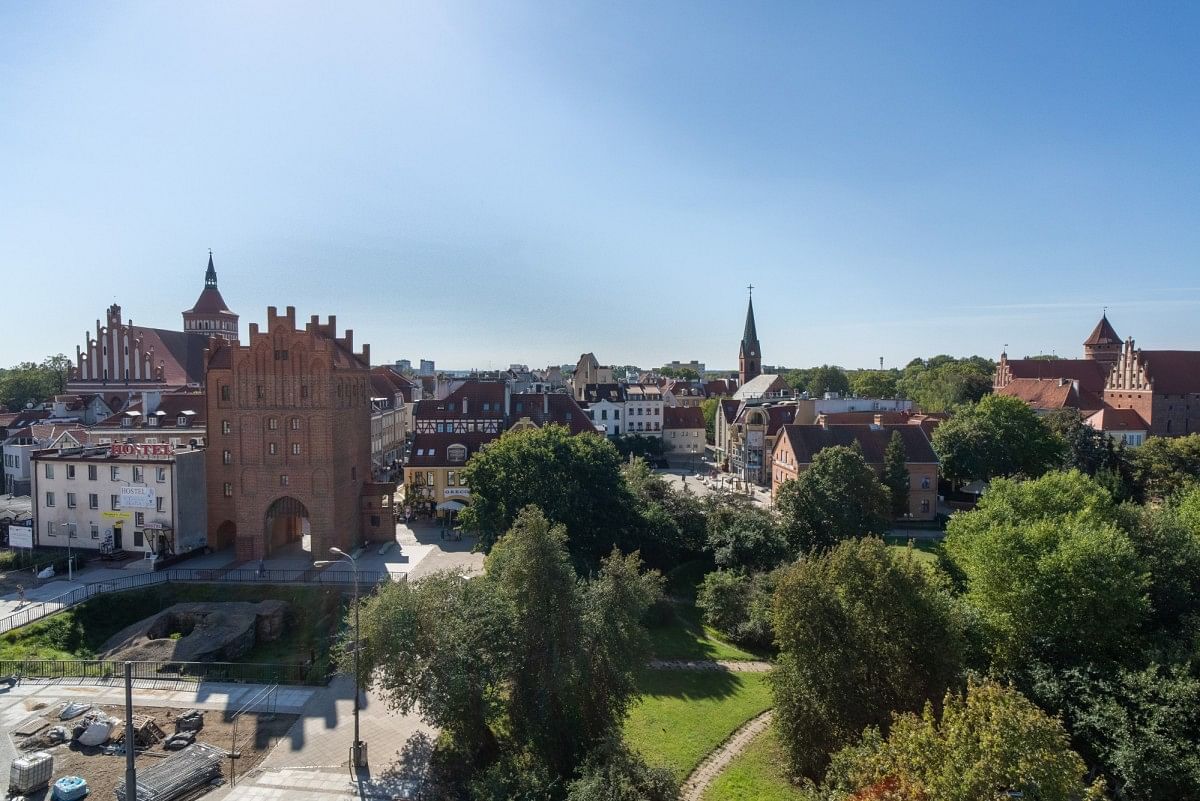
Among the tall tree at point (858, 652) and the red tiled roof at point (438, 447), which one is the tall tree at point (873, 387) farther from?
the tall tree at point (858, 652)

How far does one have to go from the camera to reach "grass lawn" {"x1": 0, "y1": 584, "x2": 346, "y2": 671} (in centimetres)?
3137

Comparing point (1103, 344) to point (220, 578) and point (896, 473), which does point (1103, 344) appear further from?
point (220, 578)

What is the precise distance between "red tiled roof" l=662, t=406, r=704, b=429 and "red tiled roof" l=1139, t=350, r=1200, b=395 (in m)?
51.8

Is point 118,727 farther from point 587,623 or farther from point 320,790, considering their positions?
point 587,623

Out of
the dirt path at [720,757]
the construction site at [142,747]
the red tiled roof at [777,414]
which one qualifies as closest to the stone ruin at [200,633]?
the construction site at [142,747]

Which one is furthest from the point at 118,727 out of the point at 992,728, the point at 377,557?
the point at 992,728

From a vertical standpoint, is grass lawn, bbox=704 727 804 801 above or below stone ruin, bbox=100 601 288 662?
below

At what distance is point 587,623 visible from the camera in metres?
20.9

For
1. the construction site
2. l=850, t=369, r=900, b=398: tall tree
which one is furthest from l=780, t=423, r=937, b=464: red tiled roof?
l=850, t=369, r=900, b=398: tall tree

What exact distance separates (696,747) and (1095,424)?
228 ft

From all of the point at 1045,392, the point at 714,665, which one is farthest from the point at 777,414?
the point at 714,665

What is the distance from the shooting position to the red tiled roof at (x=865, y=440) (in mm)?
55250

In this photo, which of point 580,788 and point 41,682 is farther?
point 41,682

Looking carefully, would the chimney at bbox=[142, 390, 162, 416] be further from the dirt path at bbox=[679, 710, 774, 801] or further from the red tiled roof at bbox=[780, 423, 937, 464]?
the red tiled roof at bbox=[780, 423, 937, 464]
